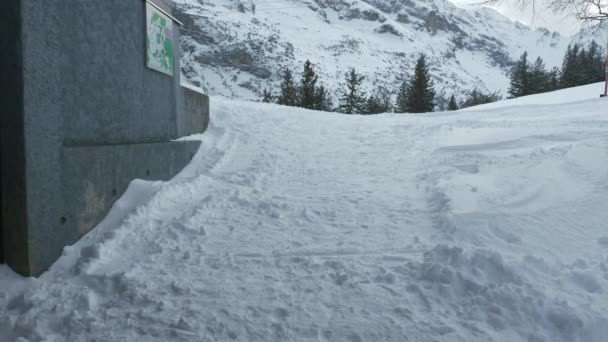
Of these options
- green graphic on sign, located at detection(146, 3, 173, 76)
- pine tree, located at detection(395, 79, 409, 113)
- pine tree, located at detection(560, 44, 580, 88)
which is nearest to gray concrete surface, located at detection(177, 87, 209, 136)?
green graphic on sign, located at detection(146, 3, 173, 76)

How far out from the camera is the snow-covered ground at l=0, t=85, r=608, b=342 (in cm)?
280

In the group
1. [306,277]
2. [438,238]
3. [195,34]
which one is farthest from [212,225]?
[195,34]

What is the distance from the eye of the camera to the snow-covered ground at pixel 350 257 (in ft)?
9.18

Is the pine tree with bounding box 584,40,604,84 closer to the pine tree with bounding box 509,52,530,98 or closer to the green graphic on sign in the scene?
the pine tree with bounding box 509,52,530,98

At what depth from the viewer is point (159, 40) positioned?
248 inches

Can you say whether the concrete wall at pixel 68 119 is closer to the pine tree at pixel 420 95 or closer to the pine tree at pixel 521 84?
the pine tree at pixel 420 95

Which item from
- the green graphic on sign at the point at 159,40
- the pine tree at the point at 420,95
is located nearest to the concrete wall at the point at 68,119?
the green graphic on sign at the point at 159,40

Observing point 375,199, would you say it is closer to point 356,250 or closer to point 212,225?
point 356,250

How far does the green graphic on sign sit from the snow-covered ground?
179 cm

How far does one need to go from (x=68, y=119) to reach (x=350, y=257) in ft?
10.2

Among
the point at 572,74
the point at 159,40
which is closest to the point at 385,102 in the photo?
the point at 572,74

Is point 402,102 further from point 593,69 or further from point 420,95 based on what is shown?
point 593,69

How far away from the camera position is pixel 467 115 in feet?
37.2

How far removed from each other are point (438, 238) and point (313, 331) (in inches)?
76.7
